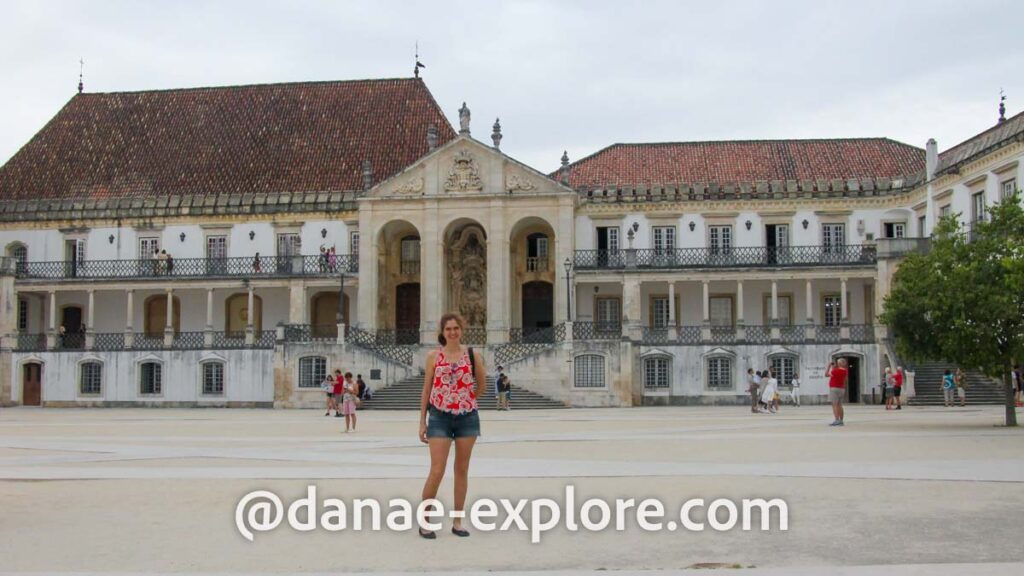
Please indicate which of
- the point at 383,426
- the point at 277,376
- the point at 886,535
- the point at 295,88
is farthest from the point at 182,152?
the point at 886,535

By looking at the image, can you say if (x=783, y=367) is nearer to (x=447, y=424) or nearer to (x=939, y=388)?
(x=939, y=388)

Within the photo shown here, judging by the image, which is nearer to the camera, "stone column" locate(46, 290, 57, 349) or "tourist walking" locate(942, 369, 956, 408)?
"tourist walking" locate(942, 369, 956, 408)

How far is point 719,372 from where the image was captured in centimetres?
4119

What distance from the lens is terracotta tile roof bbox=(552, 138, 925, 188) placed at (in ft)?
154

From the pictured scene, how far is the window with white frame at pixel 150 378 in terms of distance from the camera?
1752 inches

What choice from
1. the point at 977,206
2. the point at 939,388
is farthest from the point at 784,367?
the point at 977,206

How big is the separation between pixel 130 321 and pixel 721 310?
23681mm

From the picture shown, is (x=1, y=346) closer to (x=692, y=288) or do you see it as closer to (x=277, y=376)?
(x=277, y=376)

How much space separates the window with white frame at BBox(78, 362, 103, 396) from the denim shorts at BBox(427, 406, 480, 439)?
1536 inches

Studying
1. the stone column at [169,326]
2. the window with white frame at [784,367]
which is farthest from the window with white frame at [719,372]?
the stone column at [169,326]

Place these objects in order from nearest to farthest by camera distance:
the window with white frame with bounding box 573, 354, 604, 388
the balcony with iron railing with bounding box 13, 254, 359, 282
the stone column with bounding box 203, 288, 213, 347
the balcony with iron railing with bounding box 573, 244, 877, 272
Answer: the window with white frame with bounding box 573, 354, 604, 388, the balcony with iron railing with bounding box 573, 244, 877, 272, the stone column with bounding box 203, 288, 213, 347, the balcony with iron railing with bounding box 13, 254, 359, 282

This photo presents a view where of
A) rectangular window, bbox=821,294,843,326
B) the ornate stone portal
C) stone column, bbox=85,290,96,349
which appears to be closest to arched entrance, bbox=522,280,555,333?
the ornate stone portal

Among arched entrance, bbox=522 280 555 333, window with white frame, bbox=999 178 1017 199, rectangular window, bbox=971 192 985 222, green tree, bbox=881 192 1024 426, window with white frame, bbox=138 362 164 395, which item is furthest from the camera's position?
arched entrance, bbox=522 280 555 333

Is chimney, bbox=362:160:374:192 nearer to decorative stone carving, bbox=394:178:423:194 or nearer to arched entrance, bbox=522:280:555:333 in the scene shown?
decorative stone carving, bbox=394:178:423:194
